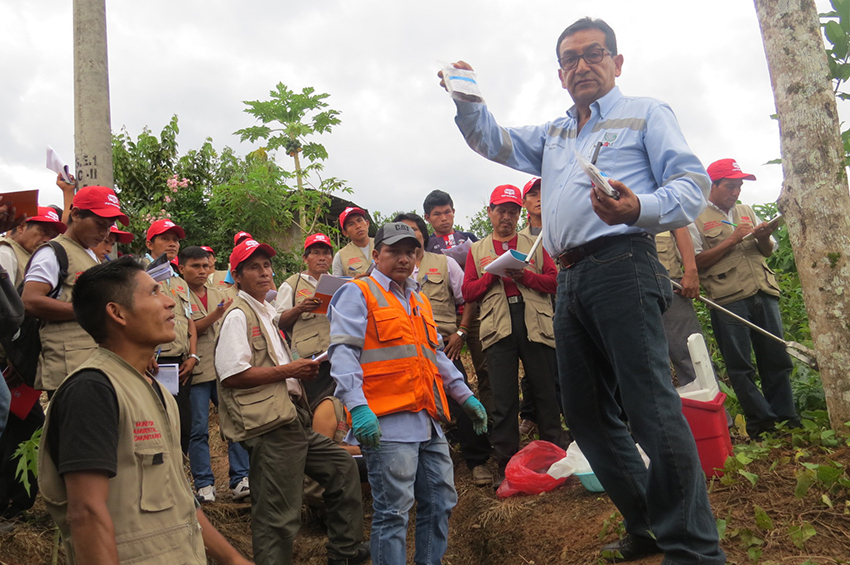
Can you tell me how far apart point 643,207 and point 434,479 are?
189 centimetres

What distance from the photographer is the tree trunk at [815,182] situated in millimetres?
3650

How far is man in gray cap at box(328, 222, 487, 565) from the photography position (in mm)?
3219

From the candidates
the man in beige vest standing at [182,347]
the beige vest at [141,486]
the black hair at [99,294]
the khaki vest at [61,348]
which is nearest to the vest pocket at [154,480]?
the beige vest at [141,486]

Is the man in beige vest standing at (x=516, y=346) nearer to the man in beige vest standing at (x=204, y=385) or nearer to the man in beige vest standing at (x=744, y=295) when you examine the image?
the man in beige vest standing at (x=744, y=295)

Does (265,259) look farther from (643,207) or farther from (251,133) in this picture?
(251,133)

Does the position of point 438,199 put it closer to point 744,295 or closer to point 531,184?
point 531,184

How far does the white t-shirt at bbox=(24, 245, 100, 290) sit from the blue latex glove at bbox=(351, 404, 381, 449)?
79.9 inches

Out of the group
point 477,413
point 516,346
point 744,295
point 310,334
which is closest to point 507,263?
point 516,346

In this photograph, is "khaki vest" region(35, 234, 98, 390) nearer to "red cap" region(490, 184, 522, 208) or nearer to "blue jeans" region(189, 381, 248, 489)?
"blue jeans" region(189, 381, 248, 489)

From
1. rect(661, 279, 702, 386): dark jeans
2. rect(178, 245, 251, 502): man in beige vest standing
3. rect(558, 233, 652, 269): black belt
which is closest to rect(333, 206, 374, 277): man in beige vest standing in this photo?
rect(178, 245, 251, 502): man in beige vest standing

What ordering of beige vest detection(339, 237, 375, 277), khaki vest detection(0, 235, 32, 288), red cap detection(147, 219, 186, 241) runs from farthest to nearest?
1. beige vest detection(339, 237, 375, 277)
2. red cap detection(147, 219, 186, 241)
3. khaki vest detection(0, 235, 32, 288)

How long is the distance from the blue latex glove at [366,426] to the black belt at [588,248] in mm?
1208

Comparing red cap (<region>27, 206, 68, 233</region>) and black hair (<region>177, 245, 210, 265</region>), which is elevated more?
red cap (<region>27, 206, 68, 233</region>)

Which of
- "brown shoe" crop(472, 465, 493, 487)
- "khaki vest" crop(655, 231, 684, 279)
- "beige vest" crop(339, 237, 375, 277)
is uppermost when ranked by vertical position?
"beige vest" crop(339, 237, 375, 277)
